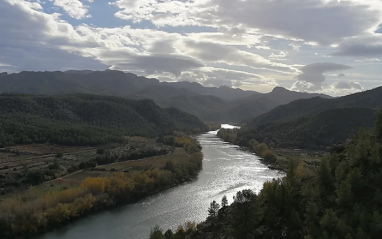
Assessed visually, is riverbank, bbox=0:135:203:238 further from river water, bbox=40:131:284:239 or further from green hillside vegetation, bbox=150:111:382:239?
green hillside vegetation, bbox=150:111:382:239

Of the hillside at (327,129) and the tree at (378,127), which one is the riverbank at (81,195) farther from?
the hillside at (327,129)

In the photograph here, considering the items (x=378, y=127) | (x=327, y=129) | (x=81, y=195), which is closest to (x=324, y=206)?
(x=378, y=127)

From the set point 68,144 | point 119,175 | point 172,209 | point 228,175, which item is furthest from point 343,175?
point 68,144

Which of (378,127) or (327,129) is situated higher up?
(378,127)

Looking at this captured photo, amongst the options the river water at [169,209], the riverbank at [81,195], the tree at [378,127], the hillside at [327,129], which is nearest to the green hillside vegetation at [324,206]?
the tree at [378,127]

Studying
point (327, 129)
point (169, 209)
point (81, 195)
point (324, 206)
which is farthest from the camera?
point (327, 129)

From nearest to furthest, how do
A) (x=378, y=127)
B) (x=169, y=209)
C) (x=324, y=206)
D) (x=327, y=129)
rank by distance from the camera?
1. (x=324, y=206)
2. (x=378, y=127)
3. (x=169, y=209)
4. (x=327, y=129)

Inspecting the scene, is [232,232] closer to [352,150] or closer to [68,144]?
[352,150]

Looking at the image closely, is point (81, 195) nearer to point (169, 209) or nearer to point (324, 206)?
point (169, 209)
